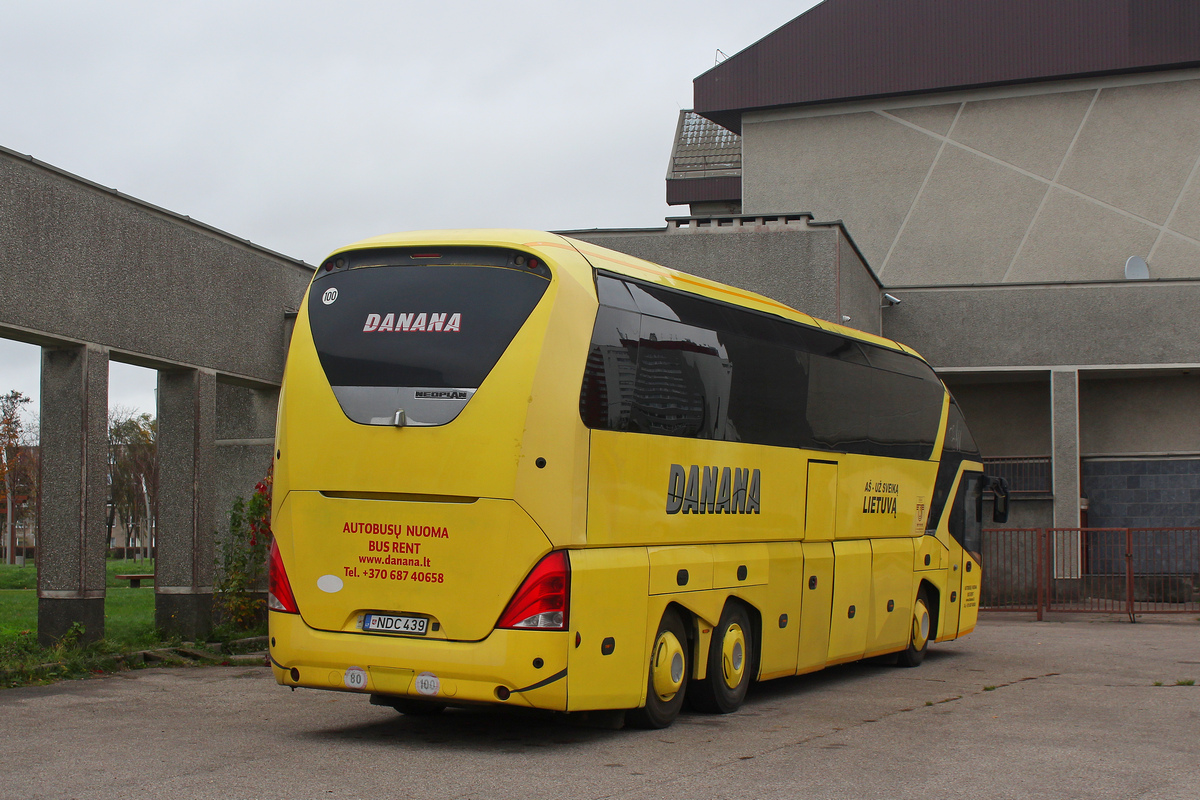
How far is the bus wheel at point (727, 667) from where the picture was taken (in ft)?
32.3

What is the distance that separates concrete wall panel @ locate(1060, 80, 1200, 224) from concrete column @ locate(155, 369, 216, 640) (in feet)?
70.9

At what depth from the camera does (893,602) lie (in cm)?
1333

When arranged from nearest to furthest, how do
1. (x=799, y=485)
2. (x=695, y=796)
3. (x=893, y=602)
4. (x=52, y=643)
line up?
(x=695, y=796) → (x=799, y=485) → (x=52, y=643) → (x=893, y=602)

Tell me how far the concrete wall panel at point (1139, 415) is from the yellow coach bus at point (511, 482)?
18.5 meters

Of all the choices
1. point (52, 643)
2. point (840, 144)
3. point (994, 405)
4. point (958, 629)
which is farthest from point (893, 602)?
point (840, 144)

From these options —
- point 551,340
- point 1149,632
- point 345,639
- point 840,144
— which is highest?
point 840,144

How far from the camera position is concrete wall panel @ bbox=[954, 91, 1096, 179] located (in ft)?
94.8

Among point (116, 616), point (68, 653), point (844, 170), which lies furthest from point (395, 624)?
point (844, 170)

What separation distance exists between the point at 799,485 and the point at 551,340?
394 centimetres

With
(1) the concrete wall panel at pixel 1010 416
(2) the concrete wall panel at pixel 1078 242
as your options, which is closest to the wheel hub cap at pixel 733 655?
(1) the concrete wall panel at pixel 1010 416

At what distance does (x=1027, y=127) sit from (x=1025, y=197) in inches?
69.3

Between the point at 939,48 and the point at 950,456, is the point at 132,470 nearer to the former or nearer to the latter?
the point at 939,48

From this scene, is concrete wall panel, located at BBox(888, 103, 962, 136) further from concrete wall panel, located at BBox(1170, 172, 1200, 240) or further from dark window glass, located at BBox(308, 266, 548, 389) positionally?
dark window glass, located at BBox(308, 266, 548, 389)

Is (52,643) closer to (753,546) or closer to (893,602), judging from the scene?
(753,546)
